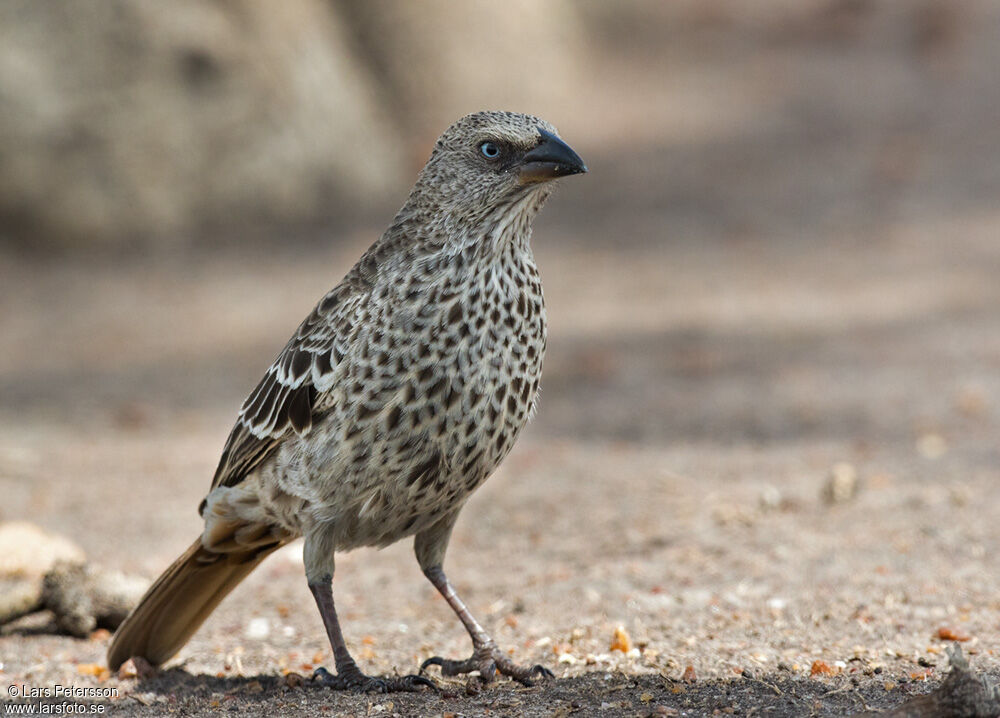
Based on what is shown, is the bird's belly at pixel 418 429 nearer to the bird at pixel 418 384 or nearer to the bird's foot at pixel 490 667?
the bird at pixel 418 384

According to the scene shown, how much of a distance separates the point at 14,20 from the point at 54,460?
5.28 metres

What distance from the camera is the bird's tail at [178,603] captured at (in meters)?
3.97

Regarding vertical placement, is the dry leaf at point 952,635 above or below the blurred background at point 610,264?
below

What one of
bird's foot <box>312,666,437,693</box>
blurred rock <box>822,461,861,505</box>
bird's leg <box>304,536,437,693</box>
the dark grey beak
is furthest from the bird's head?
blurred rock <box>822,461,861,505</box>

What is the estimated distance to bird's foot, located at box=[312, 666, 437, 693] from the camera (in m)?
3.56

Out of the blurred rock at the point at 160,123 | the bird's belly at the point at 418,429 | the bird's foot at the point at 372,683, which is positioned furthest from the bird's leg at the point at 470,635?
the blurred rock at the point at 160,123

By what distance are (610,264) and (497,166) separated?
22.8 feet

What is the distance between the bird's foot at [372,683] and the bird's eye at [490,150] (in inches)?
61.7

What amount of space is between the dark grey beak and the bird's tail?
4.85 feet

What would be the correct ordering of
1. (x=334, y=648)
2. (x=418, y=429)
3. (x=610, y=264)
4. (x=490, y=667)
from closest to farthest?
(x=418, y=429) → (x=334, y=648) → (x=490, y=667) → (x=610, y=264)

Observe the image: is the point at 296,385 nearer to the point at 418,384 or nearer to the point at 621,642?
the point at 418,384

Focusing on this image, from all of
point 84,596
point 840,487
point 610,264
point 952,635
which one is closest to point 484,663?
point 952,635

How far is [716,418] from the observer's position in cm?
723

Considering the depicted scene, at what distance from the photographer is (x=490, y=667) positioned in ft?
12.3
